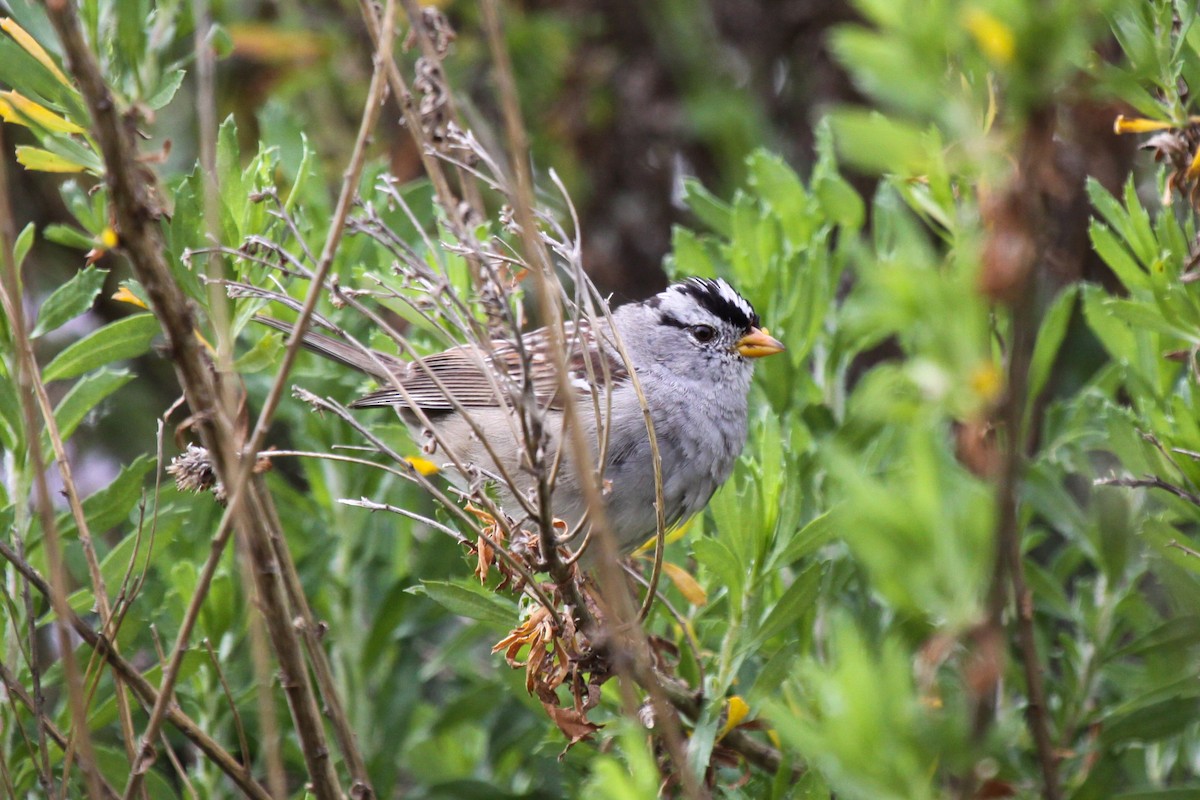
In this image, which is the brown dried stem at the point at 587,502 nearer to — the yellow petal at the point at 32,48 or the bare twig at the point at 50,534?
the bare twig at the point at 50,534

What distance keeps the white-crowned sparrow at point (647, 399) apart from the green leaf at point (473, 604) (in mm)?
424

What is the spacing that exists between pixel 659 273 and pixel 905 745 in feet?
12.1

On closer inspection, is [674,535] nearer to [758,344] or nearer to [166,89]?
[758,344]

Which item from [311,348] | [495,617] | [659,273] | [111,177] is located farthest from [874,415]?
[659,273]

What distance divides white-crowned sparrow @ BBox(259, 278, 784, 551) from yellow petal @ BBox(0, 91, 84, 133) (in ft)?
2.38

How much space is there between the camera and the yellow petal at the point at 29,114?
68.9 inches

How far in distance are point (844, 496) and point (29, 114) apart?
1532mm

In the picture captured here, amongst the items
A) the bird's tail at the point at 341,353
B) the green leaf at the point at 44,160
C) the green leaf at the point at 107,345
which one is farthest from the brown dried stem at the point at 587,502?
the bird's tail at the point at 341,353

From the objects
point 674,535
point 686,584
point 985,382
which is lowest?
point 674,535

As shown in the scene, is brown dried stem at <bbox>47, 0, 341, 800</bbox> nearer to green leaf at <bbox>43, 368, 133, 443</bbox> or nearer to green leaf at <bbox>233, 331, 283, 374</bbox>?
green leaf at <bbox>233, 331, 283, 374</bbox>

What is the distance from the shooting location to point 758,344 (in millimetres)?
2838

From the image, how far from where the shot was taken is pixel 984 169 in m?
0.96

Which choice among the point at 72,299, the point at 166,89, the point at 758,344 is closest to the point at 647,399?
the point at 758,344

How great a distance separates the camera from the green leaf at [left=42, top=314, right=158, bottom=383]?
2066 millimetres
